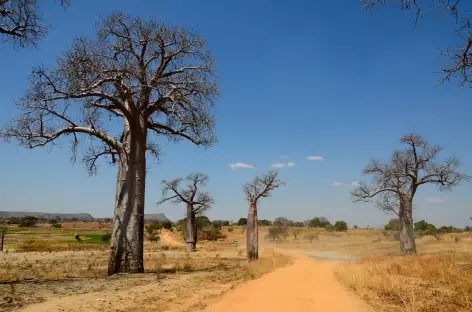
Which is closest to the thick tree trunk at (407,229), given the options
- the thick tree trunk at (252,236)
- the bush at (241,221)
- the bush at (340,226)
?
the thick tree trunk at (252,236)

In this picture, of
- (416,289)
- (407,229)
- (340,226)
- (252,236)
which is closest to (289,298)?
(416,289)

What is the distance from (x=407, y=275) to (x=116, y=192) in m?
8.02

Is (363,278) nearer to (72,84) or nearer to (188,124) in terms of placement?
(188,124)

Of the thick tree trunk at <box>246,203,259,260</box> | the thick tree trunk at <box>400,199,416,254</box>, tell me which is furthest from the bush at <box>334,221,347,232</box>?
the thick tree trunk at <box>246,203,259,260</box>

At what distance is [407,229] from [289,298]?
17.4 m

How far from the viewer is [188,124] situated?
40.7 ft

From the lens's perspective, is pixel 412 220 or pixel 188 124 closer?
pixel 188 124

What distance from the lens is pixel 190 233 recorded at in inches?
1133

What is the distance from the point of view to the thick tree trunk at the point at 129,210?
34.8ft

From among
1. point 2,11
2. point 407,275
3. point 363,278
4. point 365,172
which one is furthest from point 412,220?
point 2,11

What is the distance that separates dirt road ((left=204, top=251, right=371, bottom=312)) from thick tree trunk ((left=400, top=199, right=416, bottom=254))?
1402 centimetres

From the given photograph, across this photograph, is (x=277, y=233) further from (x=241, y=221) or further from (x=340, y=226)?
(x=241, y=221)

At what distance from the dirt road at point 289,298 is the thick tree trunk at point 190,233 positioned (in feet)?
65.3

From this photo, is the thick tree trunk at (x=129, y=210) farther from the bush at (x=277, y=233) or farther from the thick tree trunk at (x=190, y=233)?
the bush at (x=277, y=233)
